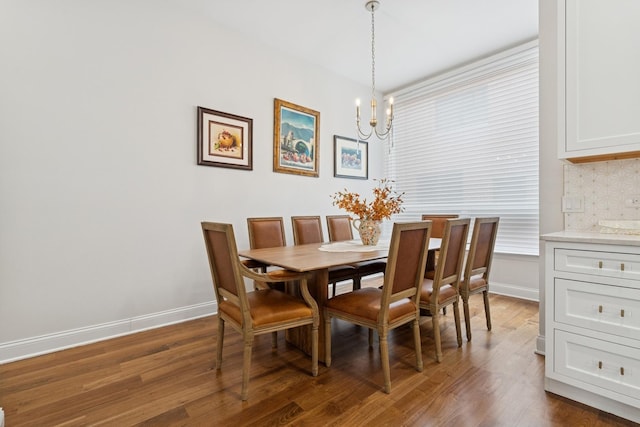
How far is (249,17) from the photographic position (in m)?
3.10

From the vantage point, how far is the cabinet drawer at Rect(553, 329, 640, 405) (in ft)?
4.89

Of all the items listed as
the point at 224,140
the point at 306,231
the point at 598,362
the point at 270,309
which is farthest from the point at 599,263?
the point at 224,140

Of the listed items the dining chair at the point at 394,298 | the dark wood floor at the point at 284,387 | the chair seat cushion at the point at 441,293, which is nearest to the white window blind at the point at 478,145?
the dark wood floor at the point at 284,387

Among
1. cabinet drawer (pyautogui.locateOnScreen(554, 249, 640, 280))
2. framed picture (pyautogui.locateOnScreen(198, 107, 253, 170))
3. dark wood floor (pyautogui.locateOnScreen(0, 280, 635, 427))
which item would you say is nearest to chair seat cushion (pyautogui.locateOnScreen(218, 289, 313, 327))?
dark wood floor (pyautogui.locateOnScreen(0, 280, 635, 427))

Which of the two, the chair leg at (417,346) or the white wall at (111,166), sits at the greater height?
the white wall at (111,166)

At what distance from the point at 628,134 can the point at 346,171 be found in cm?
313

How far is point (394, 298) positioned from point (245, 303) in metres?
0.87

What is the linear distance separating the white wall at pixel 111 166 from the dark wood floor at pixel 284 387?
41 cm

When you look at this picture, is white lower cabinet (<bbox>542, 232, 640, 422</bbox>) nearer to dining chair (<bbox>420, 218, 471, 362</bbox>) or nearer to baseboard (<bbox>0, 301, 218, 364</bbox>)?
dining chair (<bbox>420, 218, 471, 362</bbox>)

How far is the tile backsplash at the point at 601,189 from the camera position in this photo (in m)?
1.87

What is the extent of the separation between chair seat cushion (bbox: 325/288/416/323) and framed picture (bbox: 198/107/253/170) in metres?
1.94

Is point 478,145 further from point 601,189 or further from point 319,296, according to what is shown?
point 319,296

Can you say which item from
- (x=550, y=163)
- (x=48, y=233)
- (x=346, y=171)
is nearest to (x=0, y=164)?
(x=48, y=233)

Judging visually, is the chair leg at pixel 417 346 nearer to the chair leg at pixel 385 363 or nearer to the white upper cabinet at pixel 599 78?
the chair leg at pixel 385 363
